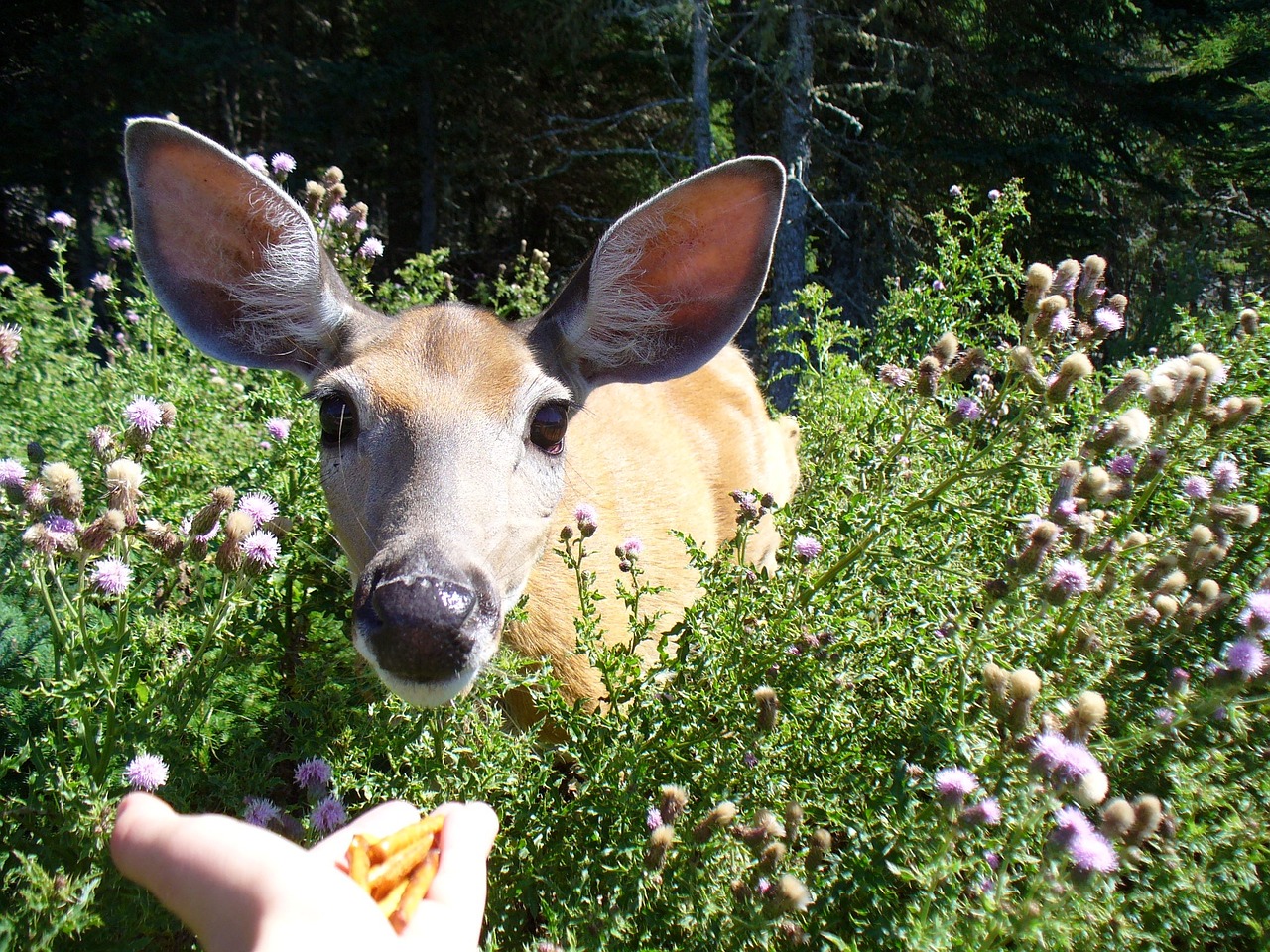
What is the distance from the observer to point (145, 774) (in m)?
2.02

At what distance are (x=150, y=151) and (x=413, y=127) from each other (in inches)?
676

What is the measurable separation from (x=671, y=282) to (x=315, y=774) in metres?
1.98

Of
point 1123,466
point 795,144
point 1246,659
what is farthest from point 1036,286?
point 795,144

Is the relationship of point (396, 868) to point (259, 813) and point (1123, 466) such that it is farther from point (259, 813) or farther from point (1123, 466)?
point (1123, 466)

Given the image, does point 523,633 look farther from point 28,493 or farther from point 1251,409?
point 1251,409

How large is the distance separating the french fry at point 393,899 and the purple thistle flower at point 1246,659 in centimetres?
171

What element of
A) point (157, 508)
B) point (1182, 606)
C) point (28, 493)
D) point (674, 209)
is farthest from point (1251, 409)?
point (157, 508)

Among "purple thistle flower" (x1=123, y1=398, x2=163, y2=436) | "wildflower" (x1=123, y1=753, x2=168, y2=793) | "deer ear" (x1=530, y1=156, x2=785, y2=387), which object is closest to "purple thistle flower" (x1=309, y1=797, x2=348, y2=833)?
"wildflower" (x1=123, y1=753, x2=168, y2=793)

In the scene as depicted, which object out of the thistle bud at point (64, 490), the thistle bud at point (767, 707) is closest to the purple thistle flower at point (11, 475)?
the thistle bud at point (64, 490)

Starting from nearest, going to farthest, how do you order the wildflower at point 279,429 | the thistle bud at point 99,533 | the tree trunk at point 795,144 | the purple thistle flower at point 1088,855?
the purple thistle flower at point 1088,855 < the thistle bud at point 99,533 < the wildflower at point 279,429 < the tree trunk at point 795,144

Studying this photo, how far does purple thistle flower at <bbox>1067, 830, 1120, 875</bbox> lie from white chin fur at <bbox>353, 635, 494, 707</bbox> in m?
1.28

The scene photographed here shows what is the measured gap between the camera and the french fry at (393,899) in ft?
3.89

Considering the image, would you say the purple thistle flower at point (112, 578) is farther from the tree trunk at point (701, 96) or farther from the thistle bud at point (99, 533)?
the tree trunk at point (701, 96)

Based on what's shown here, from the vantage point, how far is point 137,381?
3857 millimetres
